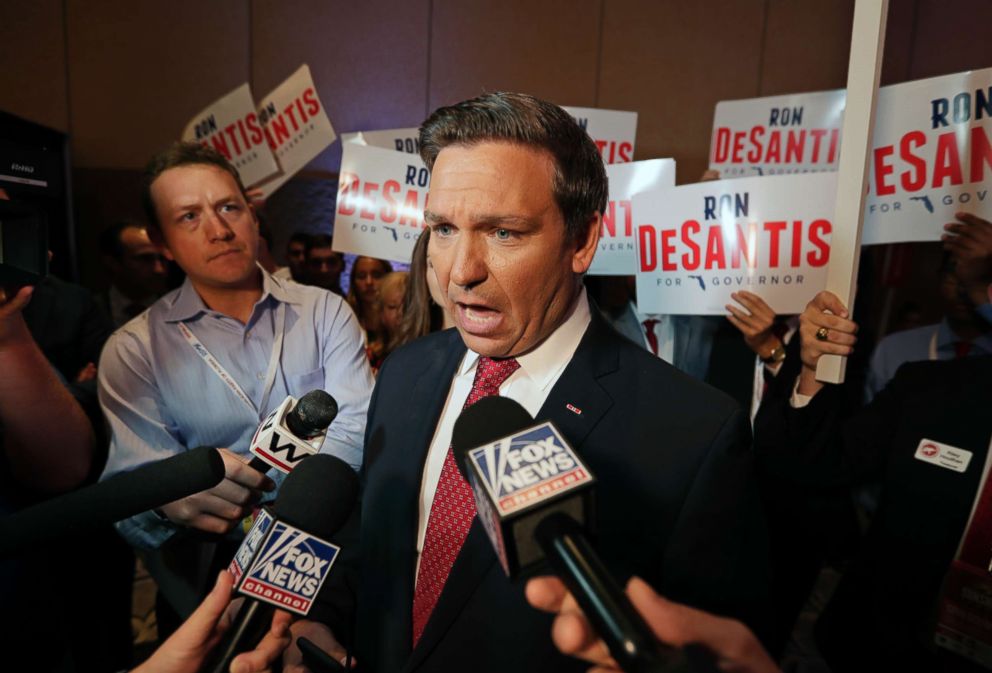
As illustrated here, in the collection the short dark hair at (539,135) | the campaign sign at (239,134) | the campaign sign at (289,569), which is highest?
the campaign sign at (239,134)

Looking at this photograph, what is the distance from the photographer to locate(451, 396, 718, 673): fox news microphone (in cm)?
48

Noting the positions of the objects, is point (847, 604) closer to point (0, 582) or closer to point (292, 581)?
point (292, 581)

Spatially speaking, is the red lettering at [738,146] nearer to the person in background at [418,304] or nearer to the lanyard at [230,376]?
the person in background at [418,304]

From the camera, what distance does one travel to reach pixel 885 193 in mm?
1996

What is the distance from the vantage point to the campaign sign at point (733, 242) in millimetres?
1942

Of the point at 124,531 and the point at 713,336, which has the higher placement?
the point at 713,336

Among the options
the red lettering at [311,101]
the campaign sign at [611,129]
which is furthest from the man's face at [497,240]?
the red lettering at [311,101]

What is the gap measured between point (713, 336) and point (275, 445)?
2.42m

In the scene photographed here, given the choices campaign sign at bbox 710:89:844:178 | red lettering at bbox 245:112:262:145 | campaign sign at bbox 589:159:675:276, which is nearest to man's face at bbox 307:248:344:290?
red lettering at bbox 245:112:262:145

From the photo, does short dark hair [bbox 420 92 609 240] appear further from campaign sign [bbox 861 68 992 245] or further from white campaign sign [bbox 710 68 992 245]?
campaign sign [bbox 861 68 992 245]

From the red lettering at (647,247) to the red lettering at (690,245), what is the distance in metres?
0.11

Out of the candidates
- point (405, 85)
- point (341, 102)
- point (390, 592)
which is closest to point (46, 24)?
point (341, 102)

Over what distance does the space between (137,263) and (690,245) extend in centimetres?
381

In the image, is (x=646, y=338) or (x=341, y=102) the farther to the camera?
(x=341, y=102)
